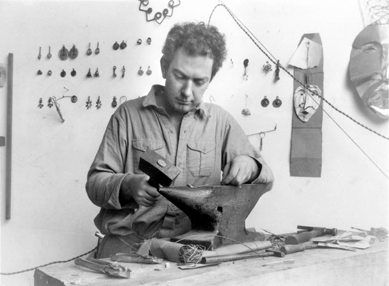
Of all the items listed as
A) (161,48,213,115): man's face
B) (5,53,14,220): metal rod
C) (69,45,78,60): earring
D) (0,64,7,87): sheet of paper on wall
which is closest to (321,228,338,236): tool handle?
(161,48,213,115): man's face

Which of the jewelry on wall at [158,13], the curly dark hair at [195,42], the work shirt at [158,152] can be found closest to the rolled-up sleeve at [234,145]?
the work shirt at [158,152]

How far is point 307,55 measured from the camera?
3184 millimetres

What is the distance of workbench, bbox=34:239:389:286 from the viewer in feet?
4.93

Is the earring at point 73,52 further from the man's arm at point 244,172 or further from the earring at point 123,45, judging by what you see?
the man's arm at point 244,172

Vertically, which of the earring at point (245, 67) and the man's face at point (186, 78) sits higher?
the earring at point (245, 67)

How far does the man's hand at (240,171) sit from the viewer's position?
203 cm

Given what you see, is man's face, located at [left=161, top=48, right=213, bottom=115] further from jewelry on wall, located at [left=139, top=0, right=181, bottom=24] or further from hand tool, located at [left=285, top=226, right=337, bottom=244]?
jewelry on wall, located at [left=139, top=0, right=181, bottom=24]

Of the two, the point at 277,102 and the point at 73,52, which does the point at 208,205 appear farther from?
the point at 73,52

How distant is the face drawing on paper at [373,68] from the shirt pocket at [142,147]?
1501mm

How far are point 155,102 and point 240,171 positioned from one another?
1.87 feet

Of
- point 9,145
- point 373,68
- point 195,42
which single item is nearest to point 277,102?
point 373,68

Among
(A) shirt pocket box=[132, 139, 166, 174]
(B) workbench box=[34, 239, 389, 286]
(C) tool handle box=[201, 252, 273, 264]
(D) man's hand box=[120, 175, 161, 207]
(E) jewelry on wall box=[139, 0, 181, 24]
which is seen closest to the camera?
→ (B) workbench box=[34, 239, 389, 286]

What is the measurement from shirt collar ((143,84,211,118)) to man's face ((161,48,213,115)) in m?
0.09

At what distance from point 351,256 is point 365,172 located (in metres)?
1.21
